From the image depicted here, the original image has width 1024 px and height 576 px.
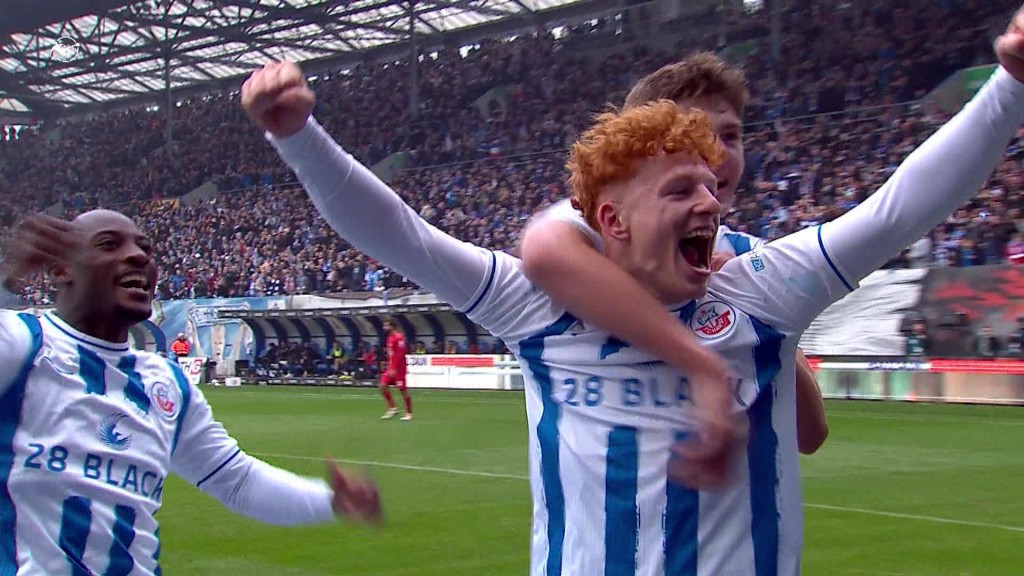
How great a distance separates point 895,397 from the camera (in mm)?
22906

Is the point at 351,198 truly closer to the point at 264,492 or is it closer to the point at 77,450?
the point at 77,450

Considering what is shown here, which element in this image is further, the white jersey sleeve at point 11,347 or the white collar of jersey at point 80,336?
the white collar of jersey at point 80,336

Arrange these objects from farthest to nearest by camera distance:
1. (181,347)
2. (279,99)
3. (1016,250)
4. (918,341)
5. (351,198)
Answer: (181,347)
(918,341)
(1016,250)
(351,198)
(279,99)

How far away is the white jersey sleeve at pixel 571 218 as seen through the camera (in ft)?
8.19

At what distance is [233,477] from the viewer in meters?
3.73

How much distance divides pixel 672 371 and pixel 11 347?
70.5 inches

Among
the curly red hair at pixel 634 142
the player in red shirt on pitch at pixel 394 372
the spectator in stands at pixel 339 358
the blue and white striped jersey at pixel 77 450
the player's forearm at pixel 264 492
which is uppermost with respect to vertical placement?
the curly red hair at pixel 634 142

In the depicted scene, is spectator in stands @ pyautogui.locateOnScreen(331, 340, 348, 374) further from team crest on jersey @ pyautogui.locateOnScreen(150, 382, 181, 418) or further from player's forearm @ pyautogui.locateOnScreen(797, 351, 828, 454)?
player's forearm @ pyautogui.locateOnScreen(797, 351, 828, 454)

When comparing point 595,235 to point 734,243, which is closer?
point 595,235

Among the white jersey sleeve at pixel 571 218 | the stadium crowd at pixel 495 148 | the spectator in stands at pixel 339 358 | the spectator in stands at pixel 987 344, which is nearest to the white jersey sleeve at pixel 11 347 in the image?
the white jersey sleeve at pixel 571 218

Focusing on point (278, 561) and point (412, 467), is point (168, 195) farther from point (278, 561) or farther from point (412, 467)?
point (278, 561)

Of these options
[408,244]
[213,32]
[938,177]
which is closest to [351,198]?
[408,244]

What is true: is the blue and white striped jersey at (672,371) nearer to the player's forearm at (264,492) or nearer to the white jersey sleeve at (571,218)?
the white jersey sleeve at (571,218)

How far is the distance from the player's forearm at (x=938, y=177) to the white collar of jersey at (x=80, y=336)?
79.6 inches
